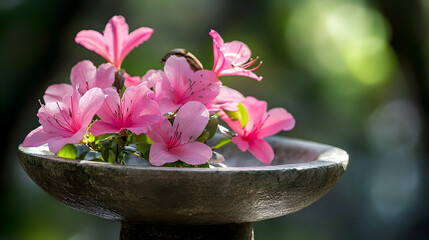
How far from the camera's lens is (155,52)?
12.4 ft

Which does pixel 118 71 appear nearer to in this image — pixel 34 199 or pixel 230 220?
pixel 230 220

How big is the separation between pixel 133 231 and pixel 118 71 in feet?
0.77

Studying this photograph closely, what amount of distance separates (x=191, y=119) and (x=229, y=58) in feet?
0.55

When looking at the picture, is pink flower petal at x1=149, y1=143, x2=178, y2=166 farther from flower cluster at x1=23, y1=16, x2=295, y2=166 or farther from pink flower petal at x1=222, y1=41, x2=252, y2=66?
pink flower petal at x1=222, y1=41, x2=252, y2=66

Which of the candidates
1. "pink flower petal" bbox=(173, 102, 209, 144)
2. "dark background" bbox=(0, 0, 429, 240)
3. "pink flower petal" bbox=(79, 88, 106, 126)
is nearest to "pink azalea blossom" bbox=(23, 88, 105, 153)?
"pink flower petal" bbox=(79, 88, 106, 126)

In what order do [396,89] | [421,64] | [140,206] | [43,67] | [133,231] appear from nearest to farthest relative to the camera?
[140,206] → [133,231] → [43,67] → [421,64] → [396,89]

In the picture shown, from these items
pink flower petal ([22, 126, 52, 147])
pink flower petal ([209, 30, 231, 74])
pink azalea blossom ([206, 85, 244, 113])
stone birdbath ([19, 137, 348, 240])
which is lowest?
stone birdbath ([19, 137, 348, 240])

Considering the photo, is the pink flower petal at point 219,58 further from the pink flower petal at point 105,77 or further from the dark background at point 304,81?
the dark background at point 304,81

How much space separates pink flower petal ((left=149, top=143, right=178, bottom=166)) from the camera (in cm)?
70

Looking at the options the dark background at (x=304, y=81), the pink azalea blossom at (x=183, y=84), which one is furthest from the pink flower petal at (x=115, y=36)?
the dark background at (x=304, y=81)

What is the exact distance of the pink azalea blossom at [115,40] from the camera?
89cm

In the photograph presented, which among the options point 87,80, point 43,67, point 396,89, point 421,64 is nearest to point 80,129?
point 87,80

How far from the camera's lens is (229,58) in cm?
87

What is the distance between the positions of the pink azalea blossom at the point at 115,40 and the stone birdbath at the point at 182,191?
205 millimetres
